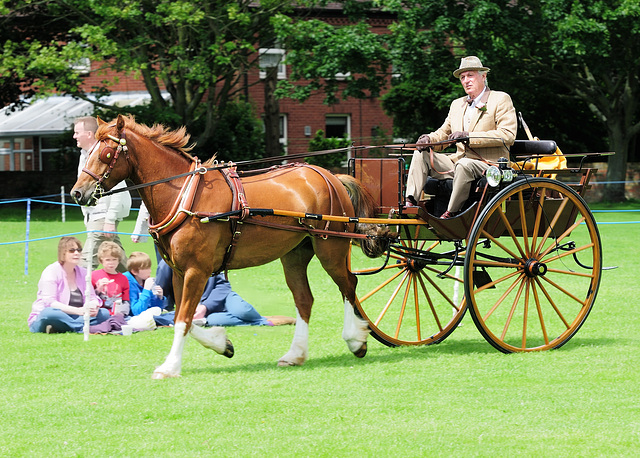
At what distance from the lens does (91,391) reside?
6.70 m

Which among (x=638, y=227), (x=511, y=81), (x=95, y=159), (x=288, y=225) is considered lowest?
(x=638, y=227)

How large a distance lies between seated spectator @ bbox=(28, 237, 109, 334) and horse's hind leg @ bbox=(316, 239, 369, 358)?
2786mm

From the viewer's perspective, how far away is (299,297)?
800 cm

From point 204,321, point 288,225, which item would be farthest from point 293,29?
point 288,225

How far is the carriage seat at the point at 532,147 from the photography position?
8383 mm

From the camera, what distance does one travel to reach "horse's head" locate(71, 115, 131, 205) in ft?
23.2

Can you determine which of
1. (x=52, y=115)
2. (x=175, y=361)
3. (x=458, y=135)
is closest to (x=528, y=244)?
(x=458, y=135)

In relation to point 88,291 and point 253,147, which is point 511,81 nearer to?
point 253,147

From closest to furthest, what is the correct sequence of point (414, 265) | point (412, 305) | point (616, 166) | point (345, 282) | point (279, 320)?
point (345, 282), point (414, 265), point (279, 320), point (412, 305), point (616, 166)

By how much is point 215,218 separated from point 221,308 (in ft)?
9.94

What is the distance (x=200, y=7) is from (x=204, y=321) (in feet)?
52.3

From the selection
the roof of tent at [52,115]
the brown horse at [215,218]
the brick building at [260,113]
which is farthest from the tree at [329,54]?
the brown horse at [215,218]

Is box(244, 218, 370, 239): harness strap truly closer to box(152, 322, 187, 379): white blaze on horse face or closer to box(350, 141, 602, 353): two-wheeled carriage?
box(350, 141, 602, 353): two-wheeled carriage

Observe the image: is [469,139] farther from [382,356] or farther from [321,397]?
[321,397]
